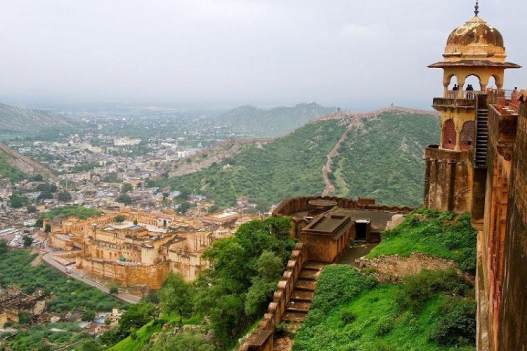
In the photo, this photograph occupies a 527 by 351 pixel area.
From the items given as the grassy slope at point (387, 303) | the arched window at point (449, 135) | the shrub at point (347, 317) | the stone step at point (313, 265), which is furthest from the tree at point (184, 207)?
the shrub at point (347, 317)

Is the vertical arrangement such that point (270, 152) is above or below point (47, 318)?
above

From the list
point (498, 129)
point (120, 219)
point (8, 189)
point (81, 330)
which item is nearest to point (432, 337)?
point (498, 129)

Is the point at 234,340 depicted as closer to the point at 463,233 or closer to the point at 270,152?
the point at 463,233

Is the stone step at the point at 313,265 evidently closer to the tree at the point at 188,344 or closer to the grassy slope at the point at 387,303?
the grassy slope at the point at 387,303

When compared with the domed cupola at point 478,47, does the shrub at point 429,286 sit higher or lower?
lower

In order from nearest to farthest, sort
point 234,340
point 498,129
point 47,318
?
1. point 498,129
2. point 234,340
3. point 47,318

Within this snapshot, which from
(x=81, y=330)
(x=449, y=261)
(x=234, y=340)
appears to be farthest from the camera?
(x=81, y=330)

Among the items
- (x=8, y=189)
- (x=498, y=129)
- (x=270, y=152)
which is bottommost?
(x=8, y=189)
